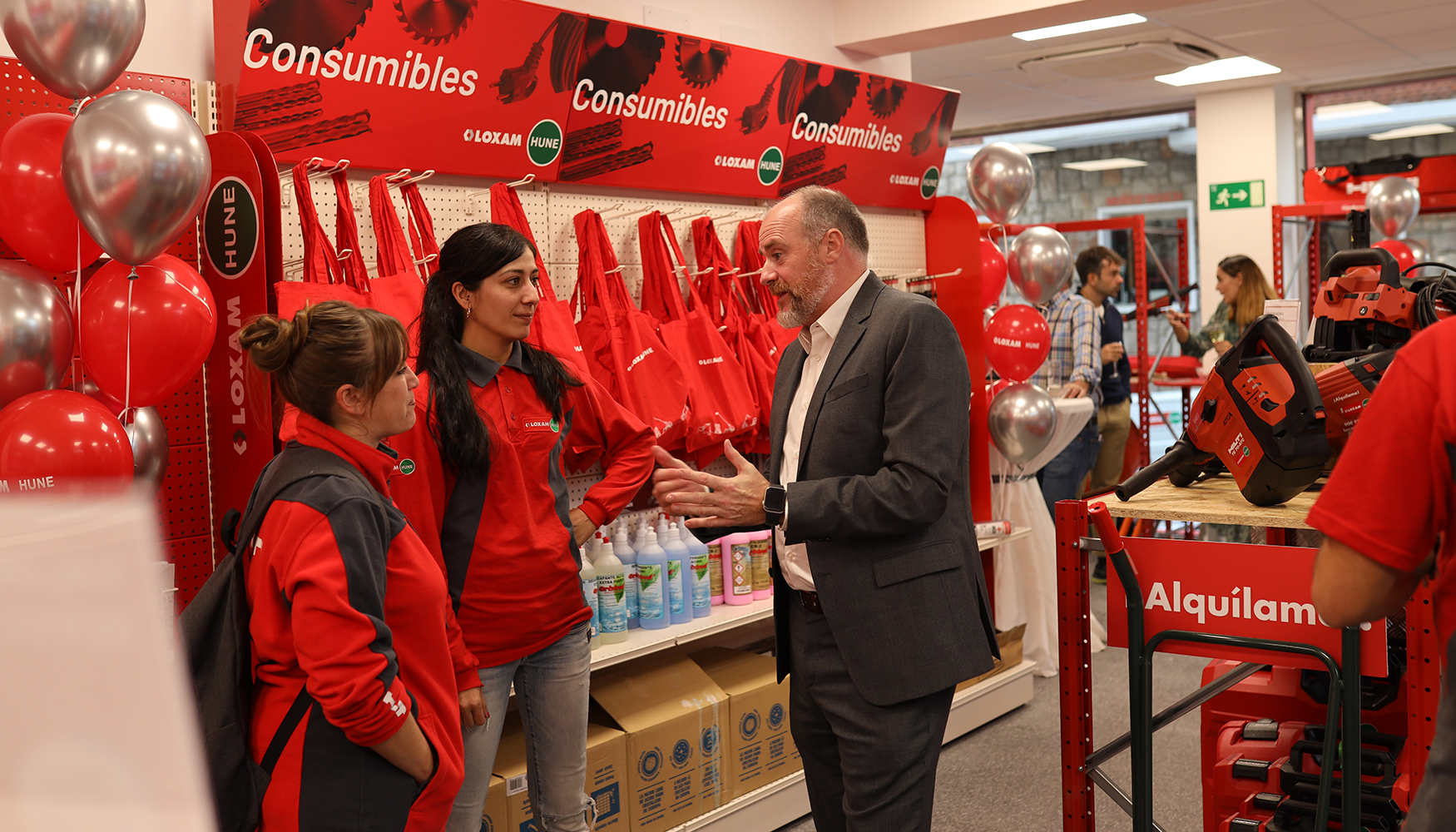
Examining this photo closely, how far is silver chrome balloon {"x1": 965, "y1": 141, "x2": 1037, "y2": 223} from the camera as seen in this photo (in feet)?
15.3

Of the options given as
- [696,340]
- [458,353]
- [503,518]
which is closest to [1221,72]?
[696,340]

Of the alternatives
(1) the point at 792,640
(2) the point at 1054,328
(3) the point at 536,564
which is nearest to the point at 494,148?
(3) the point at 536,564

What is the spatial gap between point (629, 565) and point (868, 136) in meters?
2.21

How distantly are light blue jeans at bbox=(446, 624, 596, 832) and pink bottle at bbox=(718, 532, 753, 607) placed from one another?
3.90 feet

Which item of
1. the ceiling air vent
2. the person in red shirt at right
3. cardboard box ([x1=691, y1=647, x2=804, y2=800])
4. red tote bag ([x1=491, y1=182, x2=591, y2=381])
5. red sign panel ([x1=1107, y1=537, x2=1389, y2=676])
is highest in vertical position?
the ceiling air vent

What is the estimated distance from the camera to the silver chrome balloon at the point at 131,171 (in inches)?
77.5

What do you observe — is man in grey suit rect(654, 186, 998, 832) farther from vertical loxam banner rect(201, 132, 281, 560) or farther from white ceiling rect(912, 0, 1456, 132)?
white ceiling rect(912, 0, 1456, 132)

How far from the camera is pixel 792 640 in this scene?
2.23m

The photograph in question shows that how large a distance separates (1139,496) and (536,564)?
4.39 feet

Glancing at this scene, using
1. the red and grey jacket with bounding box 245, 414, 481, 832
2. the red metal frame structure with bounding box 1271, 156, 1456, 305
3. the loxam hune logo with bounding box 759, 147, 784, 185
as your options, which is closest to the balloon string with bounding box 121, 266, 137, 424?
the red and grey jacket with bounding box 245, 414, 481, 832

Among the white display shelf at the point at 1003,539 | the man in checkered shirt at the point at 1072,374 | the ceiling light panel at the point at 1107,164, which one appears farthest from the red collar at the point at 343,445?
the ceiling light panel at the point at 1107,164

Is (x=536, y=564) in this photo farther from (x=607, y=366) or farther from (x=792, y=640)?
(x=607, y=366)

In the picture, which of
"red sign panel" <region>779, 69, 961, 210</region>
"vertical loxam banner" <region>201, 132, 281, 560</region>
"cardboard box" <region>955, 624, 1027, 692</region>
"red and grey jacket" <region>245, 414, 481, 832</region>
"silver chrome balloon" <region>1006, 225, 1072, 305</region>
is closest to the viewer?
"red and grey jacket" <region>245, 414, 481, 832</region>

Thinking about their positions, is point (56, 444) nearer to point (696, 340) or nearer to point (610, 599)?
point (610, 599)
